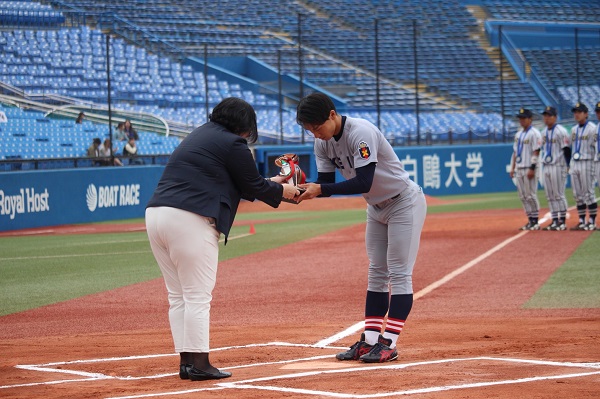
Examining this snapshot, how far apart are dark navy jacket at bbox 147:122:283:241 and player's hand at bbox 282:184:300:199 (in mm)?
389

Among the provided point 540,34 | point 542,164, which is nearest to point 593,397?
point 542,164

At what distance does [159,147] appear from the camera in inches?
1107

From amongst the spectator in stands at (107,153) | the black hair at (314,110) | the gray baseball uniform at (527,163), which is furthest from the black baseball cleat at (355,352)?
the spectator in stands at (107,153)

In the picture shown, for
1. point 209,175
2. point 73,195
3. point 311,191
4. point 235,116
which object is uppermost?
point 235,116

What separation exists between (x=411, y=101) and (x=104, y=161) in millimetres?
17971

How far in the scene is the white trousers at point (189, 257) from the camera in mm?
6129

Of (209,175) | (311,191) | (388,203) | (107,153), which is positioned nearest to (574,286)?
(388,203)

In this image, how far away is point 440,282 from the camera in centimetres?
1185

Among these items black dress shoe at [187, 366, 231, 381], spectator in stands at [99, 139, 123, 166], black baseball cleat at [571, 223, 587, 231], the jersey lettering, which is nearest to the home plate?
black dress shoe at [187, 366, 231, 381]

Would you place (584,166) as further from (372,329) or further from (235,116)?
(235,116)

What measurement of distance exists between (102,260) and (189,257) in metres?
9.63

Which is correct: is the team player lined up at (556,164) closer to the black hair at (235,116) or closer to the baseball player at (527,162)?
the baseball player at (527,162)

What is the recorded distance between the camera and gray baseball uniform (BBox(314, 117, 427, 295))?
6.87 meters

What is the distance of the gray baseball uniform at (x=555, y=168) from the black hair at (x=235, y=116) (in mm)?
12457
